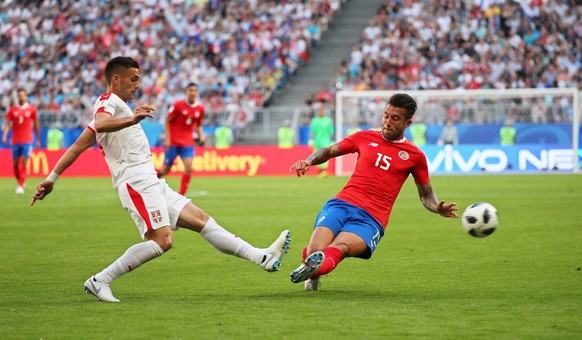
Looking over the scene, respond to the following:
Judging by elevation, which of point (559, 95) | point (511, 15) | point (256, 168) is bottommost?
point (256, 168)

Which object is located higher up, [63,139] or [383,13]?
[383,13]

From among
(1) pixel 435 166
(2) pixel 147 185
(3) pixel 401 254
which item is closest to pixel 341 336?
(2) pixel 147 185

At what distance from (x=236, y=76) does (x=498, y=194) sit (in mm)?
19327

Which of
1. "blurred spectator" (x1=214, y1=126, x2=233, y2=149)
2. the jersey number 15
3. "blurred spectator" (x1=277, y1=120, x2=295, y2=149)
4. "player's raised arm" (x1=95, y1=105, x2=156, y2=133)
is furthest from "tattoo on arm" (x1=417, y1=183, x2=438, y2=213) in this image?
"blurred spectator" (x1=214, y1=126, x2=233, y2=149)

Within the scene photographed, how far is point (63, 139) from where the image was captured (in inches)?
1387

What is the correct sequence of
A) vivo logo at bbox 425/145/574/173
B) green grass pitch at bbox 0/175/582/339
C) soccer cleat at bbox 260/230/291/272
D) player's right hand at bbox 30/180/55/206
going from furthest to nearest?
1. vivo logo at bbox 425/145/574/173
2. soccer cleat at bbox 260/230/291/272
3. player's right hand at bbox 30/180/55/206
4. green grass pitch at bbox 0/175/582/339

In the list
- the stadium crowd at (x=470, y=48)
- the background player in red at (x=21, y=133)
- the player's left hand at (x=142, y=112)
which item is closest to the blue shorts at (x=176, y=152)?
the background player in red at (x=21, y=133)

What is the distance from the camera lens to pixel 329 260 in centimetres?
834

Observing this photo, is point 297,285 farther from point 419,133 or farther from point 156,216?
point 419,133

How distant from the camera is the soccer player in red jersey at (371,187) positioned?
28.8ft

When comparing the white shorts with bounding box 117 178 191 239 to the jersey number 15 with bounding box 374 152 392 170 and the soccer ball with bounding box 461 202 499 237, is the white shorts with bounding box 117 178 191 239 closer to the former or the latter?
the jersey number 15 with bounding box 374 152 392 170

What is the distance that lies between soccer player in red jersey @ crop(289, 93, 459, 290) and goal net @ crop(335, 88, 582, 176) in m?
21.9

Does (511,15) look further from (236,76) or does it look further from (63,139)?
(63,139)

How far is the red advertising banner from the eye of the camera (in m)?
33.1
